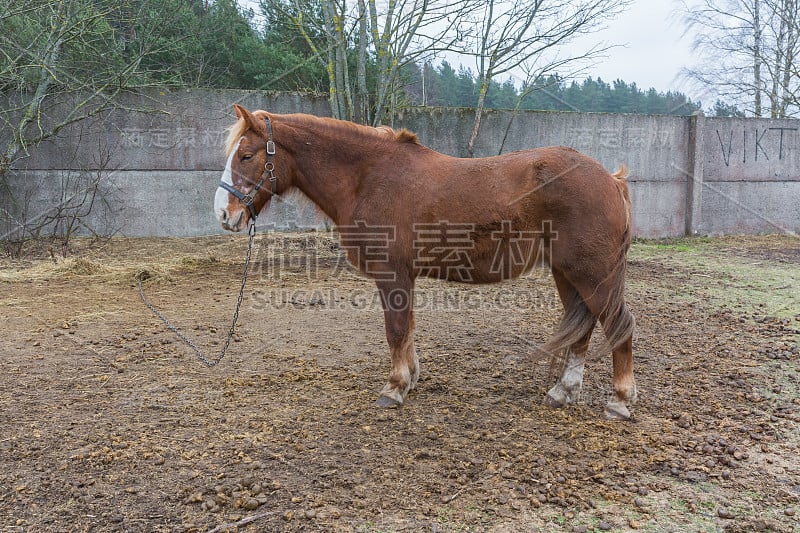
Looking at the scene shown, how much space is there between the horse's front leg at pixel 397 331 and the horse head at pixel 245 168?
96 cm

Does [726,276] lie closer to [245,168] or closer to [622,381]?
[622,381]

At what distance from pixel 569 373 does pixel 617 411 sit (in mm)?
368

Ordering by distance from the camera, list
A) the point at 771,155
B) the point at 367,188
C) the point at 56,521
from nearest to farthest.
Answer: the point at 56,521, the point at 367,188, the point at 771,155

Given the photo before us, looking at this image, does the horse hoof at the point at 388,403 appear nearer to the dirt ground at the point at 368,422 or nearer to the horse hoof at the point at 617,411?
the dirt ground at the point at 368,422

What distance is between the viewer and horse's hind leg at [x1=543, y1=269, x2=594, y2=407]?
3.60m

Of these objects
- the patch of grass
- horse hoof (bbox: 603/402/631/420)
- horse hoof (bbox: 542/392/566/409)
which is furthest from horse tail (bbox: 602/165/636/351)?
the patch of grass

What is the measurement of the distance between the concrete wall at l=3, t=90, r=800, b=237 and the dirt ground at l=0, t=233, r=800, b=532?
3207 mm

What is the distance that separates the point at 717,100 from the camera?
60.3 ft

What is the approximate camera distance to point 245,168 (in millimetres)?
3438

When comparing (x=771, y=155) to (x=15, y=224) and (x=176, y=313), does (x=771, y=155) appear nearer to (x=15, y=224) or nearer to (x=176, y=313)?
(x=176, y=313)

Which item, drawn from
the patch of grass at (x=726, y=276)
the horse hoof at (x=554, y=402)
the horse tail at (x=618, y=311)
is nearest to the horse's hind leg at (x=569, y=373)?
the horse hoof at (x=554, y=402)

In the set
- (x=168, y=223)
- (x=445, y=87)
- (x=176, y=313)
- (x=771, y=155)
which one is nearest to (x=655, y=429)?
(x=176, y=313)

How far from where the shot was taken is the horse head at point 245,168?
3414 mm

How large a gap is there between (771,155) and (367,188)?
12.2 metres
